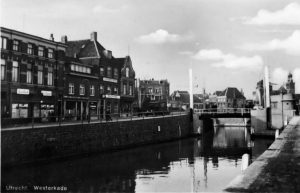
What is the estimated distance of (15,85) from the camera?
100 ft

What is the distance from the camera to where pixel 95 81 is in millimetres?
44469

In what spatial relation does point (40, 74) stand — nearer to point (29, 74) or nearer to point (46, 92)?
point (29, 74)

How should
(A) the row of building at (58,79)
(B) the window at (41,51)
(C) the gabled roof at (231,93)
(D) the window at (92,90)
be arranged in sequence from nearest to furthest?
(A) the row of building at (58,79), (B) the window at (41,51), (D) the window at (92,90), (C) the gabled roof at (231,93)

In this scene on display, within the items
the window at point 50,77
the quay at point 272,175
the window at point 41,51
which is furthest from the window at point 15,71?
the quay at point 272,175

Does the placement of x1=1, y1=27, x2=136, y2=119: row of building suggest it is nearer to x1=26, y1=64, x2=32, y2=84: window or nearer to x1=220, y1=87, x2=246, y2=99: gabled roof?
x1=26, y1=64, x2=32, y2=84: window

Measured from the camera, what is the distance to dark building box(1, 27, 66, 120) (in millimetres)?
29594

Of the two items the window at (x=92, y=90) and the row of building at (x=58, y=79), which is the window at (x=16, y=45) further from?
the window at (x=92, y=90)

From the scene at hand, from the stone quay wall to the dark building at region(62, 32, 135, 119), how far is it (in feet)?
11.4

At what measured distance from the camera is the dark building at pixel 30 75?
29594 mm

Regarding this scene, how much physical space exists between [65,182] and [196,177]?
316 inches

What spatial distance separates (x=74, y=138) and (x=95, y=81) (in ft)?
56.8

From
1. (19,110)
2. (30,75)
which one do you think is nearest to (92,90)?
(30,75)

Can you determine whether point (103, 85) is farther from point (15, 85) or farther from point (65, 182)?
point (65, 182)

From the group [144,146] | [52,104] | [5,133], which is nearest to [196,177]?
[5,133]
